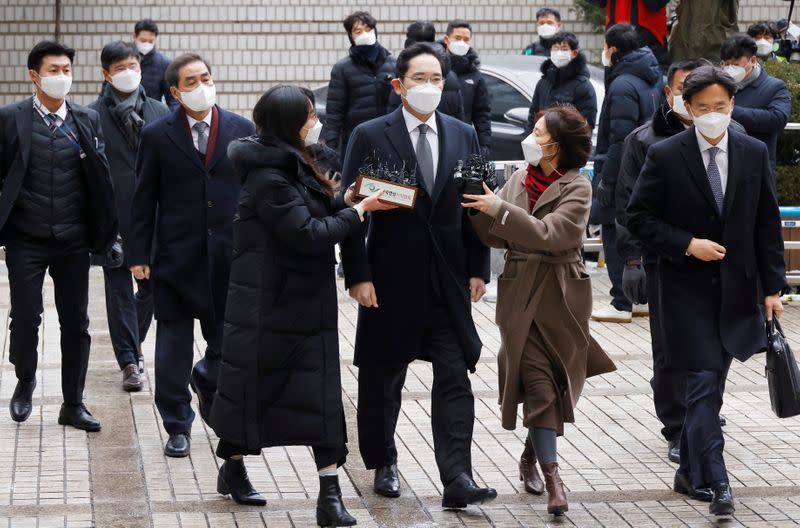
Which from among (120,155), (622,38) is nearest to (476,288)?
(120,155)

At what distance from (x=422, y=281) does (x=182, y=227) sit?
1.42 m

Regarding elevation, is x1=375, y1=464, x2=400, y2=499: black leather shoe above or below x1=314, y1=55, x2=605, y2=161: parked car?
below

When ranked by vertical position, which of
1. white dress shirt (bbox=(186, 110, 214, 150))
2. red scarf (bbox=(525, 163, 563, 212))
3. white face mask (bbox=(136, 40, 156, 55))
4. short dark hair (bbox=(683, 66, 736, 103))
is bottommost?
red scarf (bbox=(525, 163, 563, 212))

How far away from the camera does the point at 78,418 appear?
804 centimetres

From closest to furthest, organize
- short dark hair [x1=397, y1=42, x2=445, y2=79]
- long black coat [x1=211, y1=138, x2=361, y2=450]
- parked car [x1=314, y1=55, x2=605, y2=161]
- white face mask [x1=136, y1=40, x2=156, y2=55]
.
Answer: long black coat [x1=211, y1=138, x2=361, y2=450]
short dark hair [x1=397, y1=42, x2=445, y2=79]
white face mask [x1=136, y1=40, x2=156, y2=55]
parked car [x1=314, y1=55, x2=605, y2=161]

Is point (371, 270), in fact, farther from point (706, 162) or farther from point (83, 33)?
point (83, 33)

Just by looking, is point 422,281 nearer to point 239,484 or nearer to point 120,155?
point 239,484

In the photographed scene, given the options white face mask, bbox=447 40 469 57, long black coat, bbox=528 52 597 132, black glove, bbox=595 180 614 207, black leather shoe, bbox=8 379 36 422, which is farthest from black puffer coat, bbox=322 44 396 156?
black leather shoe, bbox=8 379 36 422

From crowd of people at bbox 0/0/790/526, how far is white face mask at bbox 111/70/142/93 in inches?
36.6

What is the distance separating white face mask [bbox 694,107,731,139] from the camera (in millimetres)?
6469

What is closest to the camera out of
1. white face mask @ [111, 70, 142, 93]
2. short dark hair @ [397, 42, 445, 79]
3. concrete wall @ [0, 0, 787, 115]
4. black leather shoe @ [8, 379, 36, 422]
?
short dark hair @ [397, 42, 445, 79]

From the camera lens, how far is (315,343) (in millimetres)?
6250

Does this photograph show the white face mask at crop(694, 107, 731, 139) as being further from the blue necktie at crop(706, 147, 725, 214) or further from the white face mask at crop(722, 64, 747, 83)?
the white face mask at crop(722, 64, 747, 83)

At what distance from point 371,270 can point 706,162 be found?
1495 millimetres
